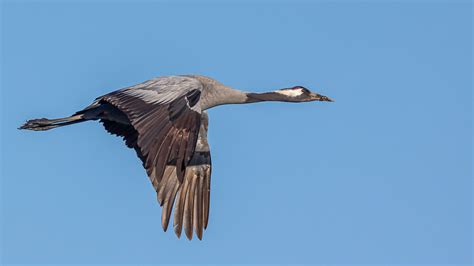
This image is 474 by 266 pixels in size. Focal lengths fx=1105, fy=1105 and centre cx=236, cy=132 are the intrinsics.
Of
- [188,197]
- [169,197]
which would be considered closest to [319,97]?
[188,197]

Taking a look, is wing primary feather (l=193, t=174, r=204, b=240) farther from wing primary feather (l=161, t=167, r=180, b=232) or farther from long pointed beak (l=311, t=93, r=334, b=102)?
long pointed beak (l=311, t=93, r=334, b=102)

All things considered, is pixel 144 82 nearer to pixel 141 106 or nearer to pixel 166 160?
pixel 141 106

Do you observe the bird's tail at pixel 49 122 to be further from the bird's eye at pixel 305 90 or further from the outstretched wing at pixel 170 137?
the bird's eye at pixel 305 90

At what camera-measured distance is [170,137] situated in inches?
680

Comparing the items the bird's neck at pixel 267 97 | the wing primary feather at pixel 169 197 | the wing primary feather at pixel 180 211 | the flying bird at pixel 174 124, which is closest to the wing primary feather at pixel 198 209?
the flying bird at pixel 174 124

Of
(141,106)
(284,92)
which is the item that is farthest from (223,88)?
(141,106)

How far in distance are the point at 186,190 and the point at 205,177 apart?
75cm

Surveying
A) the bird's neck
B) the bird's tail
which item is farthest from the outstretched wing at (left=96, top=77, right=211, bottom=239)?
the bird's neck

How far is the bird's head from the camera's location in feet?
71.2

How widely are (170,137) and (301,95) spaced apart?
5.09 m

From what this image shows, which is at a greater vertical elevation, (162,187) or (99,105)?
(99,105)

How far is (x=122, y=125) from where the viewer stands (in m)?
21.2

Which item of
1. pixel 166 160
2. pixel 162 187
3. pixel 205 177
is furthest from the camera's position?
pixel 205 177

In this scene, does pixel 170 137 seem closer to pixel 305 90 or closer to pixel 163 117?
pixel 163 117
